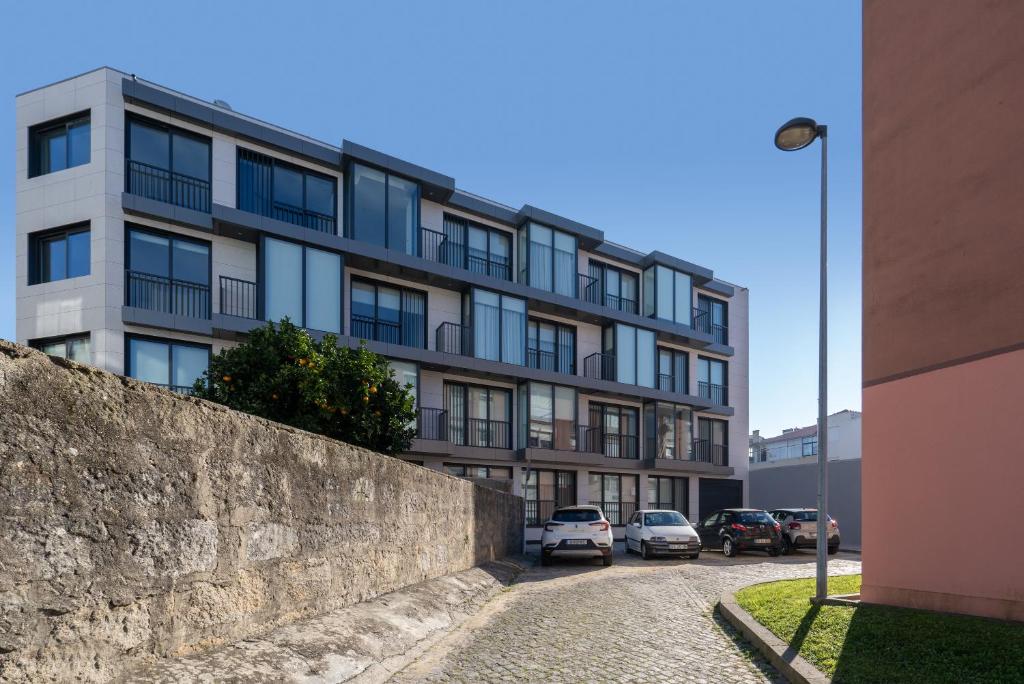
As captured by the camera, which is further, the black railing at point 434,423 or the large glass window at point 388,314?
the black railing at point 434,423

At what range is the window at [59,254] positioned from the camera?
17359 millimetres

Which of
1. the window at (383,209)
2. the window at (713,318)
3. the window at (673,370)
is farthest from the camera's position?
the window at (713,318)

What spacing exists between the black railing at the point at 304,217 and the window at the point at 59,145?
4.92 metres

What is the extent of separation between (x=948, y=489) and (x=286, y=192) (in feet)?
59.9

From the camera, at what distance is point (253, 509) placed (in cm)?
554

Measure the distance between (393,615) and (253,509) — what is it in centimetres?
288

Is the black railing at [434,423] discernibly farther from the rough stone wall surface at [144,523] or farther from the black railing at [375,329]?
the rough stone wall surface at [144,523]

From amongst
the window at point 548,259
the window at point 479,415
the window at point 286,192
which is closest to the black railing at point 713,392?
the window at point 548,259

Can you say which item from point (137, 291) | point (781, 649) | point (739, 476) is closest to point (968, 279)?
point (781, 649)

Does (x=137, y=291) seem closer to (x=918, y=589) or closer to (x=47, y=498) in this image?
(x=47, y=498)

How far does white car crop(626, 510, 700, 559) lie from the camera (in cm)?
1878

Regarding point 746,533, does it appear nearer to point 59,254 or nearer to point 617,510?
point 617,510

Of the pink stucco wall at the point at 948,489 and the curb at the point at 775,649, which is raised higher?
the pink stucco wall at the point at 948,489

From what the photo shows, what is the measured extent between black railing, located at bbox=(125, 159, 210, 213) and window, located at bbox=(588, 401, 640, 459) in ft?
54.3
